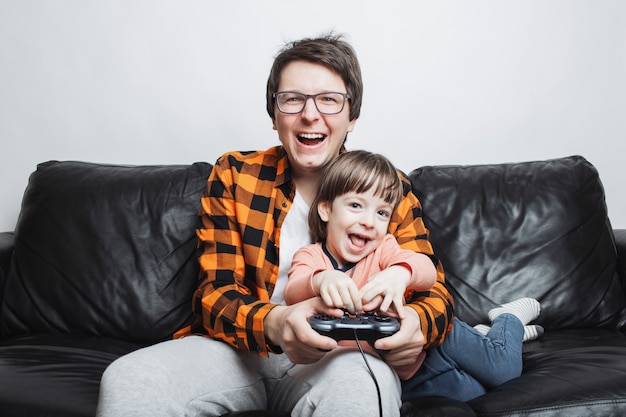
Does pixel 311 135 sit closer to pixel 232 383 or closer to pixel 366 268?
pixel 366 268

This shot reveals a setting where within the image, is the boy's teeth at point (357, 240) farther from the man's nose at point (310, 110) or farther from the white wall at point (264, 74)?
the white wall at point (264, 74)

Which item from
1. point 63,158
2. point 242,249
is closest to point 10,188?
point 63,158

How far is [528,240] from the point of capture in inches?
86.2

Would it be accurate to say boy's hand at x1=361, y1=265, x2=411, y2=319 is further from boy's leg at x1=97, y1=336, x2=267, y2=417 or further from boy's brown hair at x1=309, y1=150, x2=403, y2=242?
boy's leg at x1=97, y1=336, x2=267, y2=417

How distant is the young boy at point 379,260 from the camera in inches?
59.9

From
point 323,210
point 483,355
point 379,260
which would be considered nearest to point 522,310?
point 483,355

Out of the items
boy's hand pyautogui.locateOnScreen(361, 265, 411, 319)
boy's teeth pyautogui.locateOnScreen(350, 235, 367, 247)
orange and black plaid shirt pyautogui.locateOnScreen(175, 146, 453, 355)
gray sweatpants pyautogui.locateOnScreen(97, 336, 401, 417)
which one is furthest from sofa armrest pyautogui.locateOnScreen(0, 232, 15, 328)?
boy's hand pyautogui.locateOnScreen(361, 265, 411, 319)

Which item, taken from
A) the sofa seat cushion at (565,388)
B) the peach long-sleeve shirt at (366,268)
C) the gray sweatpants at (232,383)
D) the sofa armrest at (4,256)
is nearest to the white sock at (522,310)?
the sofa seat cushion at (565,388)

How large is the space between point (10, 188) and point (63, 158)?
0.94 feet

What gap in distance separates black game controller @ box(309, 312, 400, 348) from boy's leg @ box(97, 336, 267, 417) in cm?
29

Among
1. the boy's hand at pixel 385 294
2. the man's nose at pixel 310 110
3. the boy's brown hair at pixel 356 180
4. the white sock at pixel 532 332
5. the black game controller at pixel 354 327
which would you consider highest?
the man's nose at pixel 310 110

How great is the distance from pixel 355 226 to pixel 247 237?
318mm

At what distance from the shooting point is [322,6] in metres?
2.54

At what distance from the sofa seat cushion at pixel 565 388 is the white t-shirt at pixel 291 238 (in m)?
0.57
